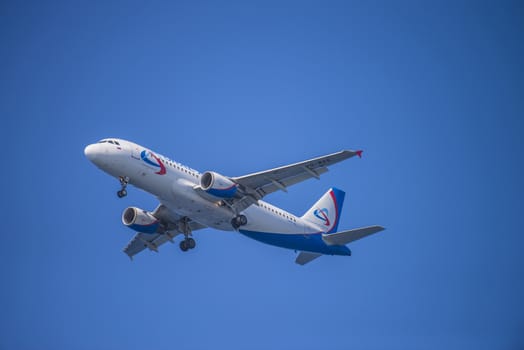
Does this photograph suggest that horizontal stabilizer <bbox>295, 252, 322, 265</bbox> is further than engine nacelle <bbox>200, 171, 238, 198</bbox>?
Yes

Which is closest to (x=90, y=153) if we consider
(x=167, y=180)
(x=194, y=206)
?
(x=167, y=180)

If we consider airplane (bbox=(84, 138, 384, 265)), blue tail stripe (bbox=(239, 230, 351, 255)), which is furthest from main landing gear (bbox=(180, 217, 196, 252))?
blue tail stripe (bbox=(239, 230, 351, 255))

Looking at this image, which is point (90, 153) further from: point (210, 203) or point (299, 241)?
point (299, 241)

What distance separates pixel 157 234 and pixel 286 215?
9.41 metres

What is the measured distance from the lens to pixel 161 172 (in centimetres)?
3559

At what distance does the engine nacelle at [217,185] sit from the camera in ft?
117

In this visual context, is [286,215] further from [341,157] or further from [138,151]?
[138,151]

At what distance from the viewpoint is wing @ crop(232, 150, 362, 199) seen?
35156 mm

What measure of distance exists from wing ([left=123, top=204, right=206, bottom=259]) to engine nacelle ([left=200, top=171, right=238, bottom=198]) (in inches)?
234

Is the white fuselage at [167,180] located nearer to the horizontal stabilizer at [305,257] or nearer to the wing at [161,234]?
the wing at [161,234]

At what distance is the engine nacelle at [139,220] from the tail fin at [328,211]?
11150 mm

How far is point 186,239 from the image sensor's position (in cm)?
4150

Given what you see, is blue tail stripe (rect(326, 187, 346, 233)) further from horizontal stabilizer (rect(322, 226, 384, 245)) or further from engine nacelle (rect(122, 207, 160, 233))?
engine nacelle (rect(122, 207, 160, 233))

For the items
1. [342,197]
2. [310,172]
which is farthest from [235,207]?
[342,197]
